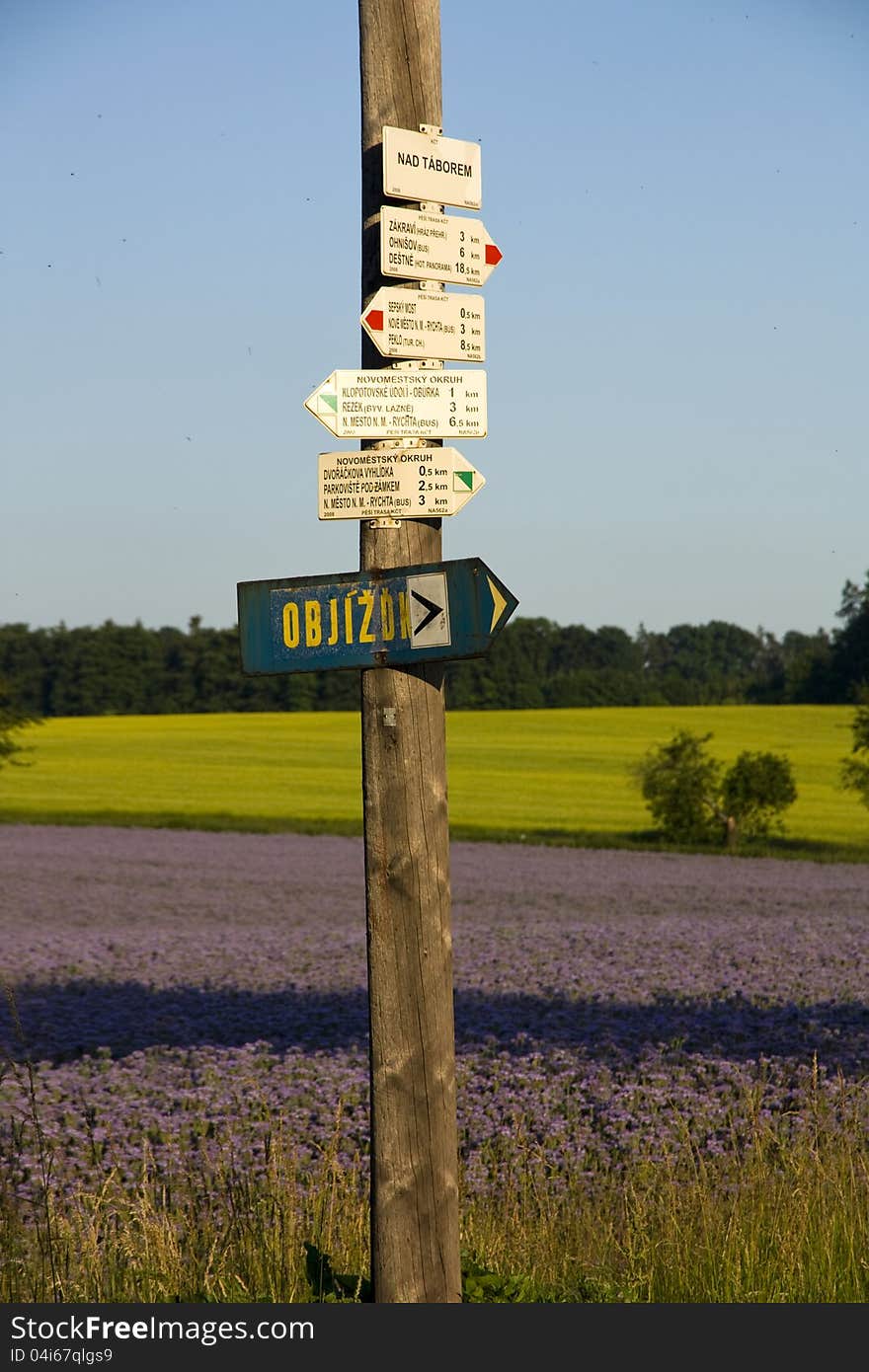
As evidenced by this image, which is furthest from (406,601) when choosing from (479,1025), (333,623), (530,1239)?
(479,1025)

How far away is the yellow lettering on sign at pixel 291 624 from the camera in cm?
462

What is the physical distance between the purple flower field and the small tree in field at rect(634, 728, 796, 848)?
899 cm

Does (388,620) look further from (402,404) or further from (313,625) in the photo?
(402,404)

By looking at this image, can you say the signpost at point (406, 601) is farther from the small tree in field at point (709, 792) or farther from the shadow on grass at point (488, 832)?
the small tree in field at point (709, 792)

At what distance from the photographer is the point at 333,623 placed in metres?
4.58

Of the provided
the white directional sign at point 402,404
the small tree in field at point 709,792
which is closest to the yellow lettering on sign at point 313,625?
the white directional sign at point 402,404

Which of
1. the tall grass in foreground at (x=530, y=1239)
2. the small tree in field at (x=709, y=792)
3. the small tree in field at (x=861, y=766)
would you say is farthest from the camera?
the small tree in field at (x=709, y=792)

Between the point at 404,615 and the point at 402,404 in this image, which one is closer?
the point at 404,615

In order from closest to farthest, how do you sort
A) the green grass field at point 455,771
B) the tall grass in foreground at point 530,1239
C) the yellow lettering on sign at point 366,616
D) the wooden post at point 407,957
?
the wooden post at point 407,957 < the yellow lettering on sign at point 366,616 < the tall grass in foreground at point 530,1239 < the green grass field at point 455,771

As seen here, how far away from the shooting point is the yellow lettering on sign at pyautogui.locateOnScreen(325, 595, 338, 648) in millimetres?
4578

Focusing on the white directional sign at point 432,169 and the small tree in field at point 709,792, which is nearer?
the white directional sign at point 432,169

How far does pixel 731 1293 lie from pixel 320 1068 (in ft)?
15.9

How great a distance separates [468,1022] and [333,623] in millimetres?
7101

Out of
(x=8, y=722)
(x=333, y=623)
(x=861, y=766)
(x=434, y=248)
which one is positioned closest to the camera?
(x=333, y=623)
